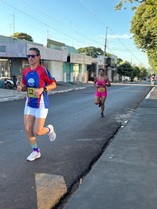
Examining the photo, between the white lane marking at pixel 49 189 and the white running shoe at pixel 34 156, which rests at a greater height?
the white running shoe at pixel 34 156

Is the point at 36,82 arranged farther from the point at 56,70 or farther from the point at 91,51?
the point at 91,51

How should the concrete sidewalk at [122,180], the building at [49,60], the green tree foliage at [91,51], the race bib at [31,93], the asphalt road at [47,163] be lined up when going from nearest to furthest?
the concrete sidewalk at [122,180] → the asphalt road at [47,163] → the race bib at [31,93] → the building at [49,60] → the green tree foliage at [91,51]

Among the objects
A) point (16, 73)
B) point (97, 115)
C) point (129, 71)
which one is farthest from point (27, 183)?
point (129, 71)

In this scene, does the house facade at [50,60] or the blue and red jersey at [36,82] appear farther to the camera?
the house facade at [50,60]

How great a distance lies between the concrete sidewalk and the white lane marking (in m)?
0.23

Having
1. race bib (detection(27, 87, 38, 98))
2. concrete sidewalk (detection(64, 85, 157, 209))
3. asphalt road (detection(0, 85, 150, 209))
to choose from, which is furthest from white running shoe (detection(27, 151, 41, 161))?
concrete sidewalk (detection(64, 85, 157, 209))

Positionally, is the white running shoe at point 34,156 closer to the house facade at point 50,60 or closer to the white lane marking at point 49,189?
the white lane marking at point 49,189

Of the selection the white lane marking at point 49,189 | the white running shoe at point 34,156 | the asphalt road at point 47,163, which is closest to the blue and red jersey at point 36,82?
the white running shoe at point 34,156

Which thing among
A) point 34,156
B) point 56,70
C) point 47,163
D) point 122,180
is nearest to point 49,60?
point 56,70

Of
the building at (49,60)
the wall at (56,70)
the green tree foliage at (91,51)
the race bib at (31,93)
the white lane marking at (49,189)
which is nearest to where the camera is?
the white lane marking at (49,189)

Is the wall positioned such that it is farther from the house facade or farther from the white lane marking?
the white lane marking

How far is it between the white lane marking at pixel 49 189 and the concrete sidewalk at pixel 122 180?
0.75 feet

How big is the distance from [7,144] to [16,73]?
1152 inches

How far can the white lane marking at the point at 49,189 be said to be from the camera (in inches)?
156
